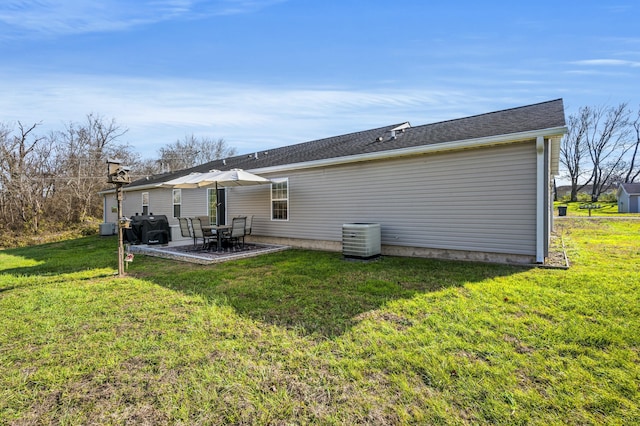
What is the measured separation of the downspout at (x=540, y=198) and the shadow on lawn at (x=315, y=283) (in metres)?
0.58

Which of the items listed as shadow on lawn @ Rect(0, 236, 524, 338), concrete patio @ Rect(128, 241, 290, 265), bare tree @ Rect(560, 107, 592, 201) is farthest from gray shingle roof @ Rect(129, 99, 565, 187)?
bare tree @ Rect(560, 107, 592, 201)

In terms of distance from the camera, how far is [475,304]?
3.86m

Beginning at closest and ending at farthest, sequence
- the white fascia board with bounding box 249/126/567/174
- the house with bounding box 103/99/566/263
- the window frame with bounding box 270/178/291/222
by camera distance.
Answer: the white fascia board with bounding box 249/126/567/174 < the house with bounding box 103/99/566/263 < the window frame with bounding box 270/178/291/222

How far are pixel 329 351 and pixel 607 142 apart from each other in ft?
173

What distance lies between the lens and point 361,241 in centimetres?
698

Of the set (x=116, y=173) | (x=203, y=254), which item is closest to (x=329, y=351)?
(x=116, y=173)

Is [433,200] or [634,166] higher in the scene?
[634,166]

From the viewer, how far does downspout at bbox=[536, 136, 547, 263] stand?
5.61 meters

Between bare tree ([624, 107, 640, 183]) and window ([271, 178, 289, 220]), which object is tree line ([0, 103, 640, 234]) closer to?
bare tree ([624, 107, 640, 183])

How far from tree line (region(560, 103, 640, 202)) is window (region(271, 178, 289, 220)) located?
140 feet

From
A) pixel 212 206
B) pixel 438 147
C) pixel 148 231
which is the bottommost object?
pixel 148 231

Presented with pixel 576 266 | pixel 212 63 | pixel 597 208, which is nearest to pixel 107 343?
pixel 576 266

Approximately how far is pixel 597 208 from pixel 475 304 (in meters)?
38.7

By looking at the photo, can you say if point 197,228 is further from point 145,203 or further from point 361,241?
point 145,203
